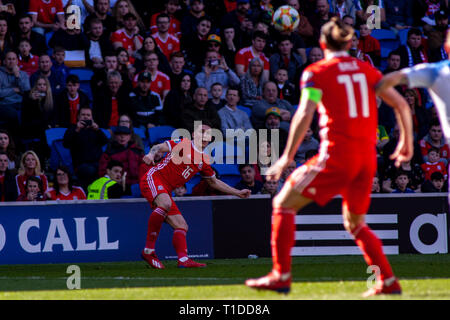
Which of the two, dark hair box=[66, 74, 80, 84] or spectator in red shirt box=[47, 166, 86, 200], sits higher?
dark hair box=[66, 74, 80, 84]

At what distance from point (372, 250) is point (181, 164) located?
202 inches

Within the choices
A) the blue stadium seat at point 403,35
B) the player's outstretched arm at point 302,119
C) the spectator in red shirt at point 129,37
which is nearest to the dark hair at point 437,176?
the blue stadium seat at point 403,35

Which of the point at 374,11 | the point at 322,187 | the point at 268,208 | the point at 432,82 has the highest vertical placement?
the point at 374,11

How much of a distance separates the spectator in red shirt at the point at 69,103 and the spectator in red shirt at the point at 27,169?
1351 mm

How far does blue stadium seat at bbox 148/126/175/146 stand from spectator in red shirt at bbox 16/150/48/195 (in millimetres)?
2061

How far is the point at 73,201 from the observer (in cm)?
1279

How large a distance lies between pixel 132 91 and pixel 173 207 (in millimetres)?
3994

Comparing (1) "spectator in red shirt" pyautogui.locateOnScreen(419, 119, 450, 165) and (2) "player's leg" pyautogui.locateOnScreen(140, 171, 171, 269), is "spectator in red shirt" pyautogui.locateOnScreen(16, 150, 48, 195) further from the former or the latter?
(1) "spectator in red shirt" pyautogui.locateOnScreen(419, 119, 450, 165)

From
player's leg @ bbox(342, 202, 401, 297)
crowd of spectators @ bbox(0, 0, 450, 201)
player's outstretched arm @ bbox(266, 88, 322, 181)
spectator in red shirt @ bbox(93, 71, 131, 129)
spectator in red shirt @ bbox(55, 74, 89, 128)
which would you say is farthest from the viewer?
spectator in red shirt @ bbox(93, 71, 131, 129)

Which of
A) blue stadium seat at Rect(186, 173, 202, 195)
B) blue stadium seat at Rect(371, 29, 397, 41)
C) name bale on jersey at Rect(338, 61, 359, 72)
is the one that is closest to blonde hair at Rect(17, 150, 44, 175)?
blue stadium seat at Rect(186, 173, 202, 195)

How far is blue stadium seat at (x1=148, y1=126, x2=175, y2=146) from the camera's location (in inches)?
590

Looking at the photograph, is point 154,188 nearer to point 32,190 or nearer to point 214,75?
point 32,190

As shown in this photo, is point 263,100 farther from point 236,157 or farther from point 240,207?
point 240,207

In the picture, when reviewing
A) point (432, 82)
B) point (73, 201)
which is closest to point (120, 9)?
point (73, 201)
